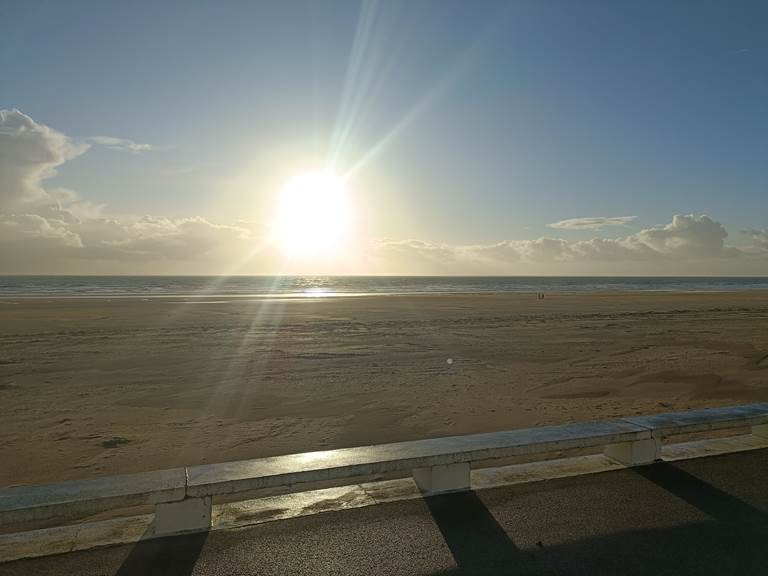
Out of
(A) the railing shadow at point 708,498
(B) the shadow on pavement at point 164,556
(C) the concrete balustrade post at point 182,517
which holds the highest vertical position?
(C) the concrete balustrade post at point 182,517

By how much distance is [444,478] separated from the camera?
11.8ft

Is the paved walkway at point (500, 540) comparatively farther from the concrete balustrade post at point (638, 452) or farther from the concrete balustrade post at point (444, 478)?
the concrete balustrade post at point (638, 452)

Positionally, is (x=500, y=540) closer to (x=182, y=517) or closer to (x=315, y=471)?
(x=315, y=471)

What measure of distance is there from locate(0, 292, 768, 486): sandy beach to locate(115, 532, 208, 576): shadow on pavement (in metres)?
2.62

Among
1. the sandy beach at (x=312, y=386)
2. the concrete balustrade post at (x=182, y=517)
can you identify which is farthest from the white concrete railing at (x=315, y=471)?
the sandy beach at (x=312, y=386)

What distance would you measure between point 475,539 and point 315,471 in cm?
105

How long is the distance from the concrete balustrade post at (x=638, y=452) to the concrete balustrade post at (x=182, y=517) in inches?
126

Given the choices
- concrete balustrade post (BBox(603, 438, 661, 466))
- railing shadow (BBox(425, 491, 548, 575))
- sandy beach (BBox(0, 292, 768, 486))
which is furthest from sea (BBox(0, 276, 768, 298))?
railing shadow (BBox(425, 491, 548, 575))

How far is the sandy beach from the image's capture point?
20.1 ft

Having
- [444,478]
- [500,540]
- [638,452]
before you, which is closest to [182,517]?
[444,478]

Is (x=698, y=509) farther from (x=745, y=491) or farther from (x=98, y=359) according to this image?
(x=98, y=359)

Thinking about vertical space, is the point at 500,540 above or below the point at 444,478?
below

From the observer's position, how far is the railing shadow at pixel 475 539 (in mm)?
2738

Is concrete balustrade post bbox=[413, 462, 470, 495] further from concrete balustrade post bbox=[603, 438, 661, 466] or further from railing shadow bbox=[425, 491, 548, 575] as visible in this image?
concrete balustrade post bbox=[603, 438, 661, 466]
